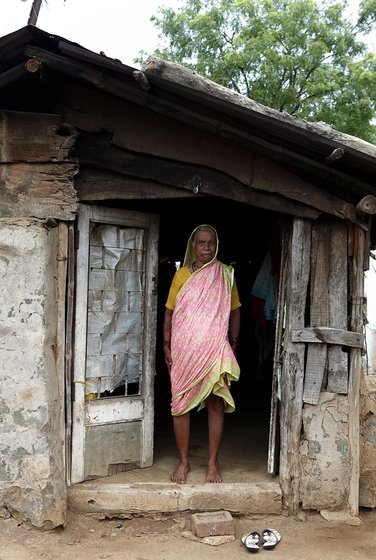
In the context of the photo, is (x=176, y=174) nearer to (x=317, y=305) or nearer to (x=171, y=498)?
(x=317, y=305)

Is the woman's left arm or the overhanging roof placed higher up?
the overhanging roof

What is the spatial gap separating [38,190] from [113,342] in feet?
4.39

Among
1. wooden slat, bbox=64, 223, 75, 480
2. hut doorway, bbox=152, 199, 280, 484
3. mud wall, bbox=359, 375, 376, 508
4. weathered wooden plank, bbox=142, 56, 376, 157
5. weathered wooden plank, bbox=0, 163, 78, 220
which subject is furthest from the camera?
hut doorway, bbox=152, 199, 280, 484

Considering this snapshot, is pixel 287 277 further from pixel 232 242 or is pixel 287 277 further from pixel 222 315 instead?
pixel 232 242

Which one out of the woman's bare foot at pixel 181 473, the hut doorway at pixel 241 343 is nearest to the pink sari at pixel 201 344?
the woman's bare foot at pixel 181 473

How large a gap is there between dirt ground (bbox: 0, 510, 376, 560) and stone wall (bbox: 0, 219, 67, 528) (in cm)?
15

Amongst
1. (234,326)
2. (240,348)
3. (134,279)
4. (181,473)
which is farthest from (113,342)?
(240,348)

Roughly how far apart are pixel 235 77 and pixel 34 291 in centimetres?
1213

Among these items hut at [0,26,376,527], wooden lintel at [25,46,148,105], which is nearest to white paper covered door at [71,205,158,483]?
hut at [0,26,376,527]

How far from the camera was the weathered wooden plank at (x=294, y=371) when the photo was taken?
412cm

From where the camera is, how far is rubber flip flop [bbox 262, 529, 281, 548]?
3617mm

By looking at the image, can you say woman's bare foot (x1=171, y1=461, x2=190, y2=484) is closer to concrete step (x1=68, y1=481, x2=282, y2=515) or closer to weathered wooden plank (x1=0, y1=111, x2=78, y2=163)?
concrete step (x1=68, y1=481, x2=282, y2=515)

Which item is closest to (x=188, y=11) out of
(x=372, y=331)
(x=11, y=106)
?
(x=372, y=331)

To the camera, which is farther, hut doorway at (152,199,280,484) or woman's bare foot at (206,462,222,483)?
hut doorway at (152,199,280,484)
